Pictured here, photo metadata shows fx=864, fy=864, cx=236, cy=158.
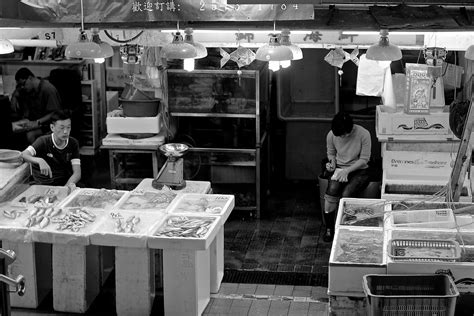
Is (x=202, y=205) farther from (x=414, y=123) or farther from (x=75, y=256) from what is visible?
(x=414, y=123)

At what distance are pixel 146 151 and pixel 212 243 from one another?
2.77 metres

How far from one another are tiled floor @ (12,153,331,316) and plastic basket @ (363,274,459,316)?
1.87 metres

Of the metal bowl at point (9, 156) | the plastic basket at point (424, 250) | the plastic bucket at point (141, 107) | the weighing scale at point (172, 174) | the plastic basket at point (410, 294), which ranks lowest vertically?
the plastic basket at point (410, 294)

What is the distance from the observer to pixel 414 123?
10.7 metres

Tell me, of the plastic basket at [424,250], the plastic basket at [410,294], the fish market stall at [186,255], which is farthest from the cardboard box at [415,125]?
the plastic basket at [410,294]

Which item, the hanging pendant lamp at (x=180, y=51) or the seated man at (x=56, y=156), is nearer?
the hanging pendant lamp at (x=180, y=51)

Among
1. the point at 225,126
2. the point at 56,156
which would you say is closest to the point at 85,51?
the point at 56,156

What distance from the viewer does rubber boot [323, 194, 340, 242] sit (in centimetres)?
1128

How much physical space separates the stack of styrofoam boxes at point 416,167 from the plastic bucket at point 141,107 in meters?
3.25

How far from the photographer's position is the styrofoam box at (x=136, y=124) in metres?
11.9

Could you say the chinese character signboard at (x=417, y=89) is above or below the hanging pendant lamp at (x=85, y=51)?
below

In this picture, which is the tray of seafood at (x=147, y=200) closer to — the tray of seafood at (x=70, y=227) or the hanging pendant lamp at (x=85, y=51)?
the tray of seafood at (x=70, y=227)

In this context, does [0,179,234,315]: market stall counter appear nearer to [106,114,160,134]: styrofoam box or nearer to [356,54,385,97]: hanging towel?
[106,114,160,134]: styrofoam box

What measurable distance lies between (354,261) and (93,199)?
3.48 m
